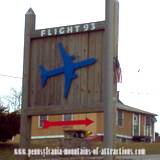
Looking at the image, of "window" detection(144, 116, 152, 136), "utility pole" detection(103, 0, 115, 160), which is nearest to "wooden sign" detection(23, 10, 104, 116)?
"utility pole" detection(103, 0, 115, 160)

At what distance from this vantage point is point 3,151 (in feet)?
73.0

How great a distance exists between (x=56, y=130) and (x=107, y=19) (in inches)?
1484

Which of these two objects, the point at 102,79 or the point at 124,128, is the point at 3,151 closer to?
the point at 102,79

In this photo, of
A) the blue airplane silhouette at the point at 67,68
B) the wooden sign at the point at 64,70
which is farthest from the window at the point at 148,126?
the blue airplane silhouette at the point at 67,68

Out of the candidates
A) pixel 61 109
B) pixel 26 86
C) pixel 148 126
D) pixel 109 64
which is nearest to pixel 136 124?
pixel 148 126

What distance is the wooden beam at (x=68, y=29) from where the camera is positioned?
10.9 meters

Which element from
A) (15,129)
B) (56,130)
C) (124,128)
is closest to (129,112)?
(124,128)

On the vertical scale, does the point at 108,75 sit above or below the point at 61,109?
above

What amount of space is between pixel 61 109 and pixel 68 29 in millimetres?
1628

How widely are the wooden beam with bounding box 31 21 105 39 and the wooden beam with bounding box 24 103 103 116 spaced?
4.92 ft

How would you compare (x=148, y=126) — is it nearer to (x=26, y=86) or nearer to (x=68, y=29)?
(x=26, y=86)

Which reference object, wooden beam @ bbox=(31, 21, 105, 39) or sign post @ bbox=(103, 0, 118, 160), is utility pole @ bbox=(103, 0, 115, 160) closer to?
sign post @ bbox=(103, 0, 118, 160)

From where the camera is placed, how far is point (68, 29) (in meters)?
11.2

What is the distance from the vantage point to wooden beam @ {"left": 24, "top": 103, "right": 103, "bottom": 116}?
10664 millimetres
